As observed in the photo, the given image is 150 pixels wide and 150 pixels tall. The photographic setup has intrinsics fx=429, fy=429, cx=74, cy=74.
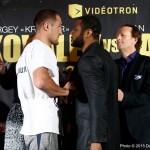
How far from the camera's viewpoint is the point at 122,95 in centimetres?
334

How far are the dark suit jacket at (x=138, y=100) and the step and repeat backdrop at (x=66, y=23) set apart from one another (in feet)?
1.31

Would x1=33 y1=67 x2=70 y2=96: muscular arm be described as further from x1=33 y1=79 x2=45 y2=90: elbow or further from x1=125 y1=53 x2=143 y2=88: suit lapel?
x1=125 y1=53 x2=143 y2=88: suit lapel

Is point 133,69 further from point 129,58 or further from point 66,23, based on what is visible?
point 66,23

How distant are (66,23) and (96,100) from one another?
1428 millimetres

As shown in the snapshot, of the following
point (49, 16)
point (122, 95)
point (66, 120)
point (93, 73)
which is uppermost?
point (49, 16)

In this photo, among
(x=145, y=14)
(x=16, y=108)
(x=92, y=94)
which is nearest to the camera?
(x=92, y=94)

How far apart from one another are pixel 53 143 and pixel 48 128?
110mm

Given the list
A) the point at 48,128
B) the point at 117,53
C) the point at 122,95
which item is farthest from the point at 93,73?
the point at 117,53

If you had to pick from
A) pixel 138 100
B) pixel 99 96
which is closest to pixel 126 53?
pixel 138 100

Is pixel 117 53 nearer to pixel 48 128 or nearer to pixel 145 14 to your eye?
pixel 145 14

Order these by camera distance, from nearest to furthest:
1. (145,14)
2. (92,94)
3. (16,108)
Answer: (92,94) → (16,108) → (145,14)

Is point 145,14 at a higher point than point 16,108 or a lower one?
higher

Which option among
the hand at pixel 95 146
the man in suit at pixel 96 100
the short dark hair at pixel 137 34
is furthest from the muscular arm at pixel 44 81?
the short dark hair at pixel 137 34

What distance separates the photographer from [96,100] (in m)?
2.65
